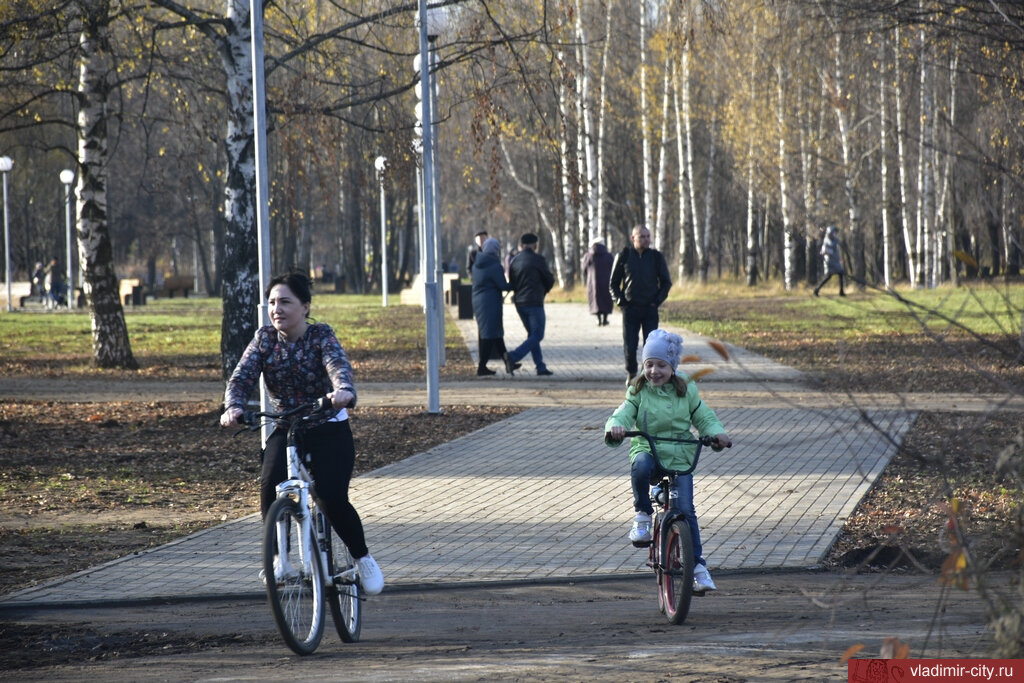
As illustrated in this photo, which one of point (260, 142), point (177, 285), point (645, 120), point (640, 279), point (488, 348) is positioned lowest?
point (488, 348)

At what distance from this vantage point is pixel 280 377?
241 inches

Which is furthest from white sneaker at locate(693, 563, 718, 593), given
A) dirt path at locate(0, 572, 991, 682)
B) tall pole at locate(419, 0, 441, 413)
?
tall pole at locate(419, 0, 441, 413)

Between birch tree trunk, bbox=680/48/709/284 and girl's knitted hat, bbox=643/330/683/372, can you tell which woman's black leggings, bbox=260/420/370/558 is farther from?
birch tree trunk, bbox=680/48/709/284

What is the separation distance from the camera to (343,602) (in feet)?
19.6

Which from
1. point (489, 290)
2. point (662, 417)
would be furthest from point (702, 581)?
point (489, 290)

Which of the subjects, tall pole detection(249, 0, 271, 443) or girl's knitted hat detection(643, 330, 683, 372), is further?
tall pole detection(249, 0, 271, 443)

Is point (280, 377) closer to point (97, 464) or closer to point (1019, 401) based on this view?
point (1019, 401)

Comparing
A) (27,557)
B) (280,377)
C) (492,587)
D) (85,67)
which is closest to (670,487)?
(492,587)

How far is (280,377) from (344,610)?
1119mm

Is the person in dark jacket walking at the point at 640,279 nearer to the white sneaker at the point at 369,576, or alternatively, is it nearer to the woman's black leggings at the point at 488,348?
the woman's black leggings at the point at 488,348

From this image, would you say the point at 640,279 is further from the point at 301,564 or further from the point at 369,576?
the point at 301,564

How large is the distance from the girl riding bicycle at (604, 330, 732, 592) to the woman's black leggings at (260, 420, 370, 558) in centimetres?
130

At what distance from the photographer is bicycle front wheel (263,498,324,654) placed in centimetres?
550

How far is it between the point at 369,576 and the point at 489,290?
39.7 ft
